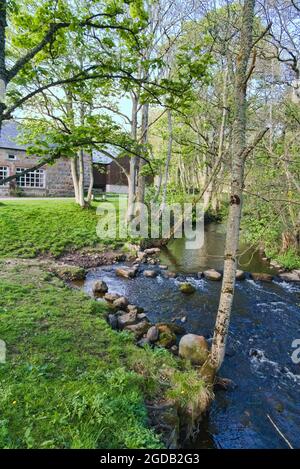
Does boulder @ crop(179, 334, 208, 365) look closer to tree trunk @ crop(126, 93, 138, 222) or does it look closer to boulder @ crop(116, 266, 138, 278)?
boulder @ crop(116, 266, 138, 278)

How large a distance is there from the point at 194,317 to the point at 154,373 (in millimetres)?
3211

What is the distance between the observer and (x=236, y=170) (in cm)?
430

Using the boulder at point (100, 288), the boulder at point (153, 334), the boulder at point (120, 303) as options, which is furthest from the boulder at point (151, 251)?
the boulder at point (153, 334)

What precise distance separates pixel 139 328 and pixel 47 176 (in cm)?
2243

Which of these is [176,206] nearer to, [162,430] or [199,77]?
[199,77]

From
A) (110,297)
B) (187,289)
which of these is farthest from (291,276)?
(110,297)

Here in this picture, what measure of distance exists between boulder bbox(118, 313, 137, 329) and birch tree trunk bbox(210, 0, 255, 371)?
2.20 meters

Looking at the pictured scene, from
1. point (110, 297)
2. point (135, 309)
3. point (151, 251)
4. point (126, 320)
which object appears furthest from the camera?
point (151, 251)

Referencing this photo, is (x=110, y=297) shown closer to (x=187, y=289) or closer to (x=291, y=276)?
(x=187, y=289)

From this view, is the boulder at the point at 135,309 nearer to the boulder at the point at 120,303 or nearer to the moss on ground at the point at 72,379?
the boulder at the point at 120,303

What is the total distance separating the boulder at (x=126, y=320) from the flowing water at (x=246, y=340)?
63 cm
